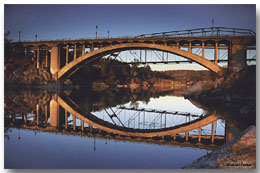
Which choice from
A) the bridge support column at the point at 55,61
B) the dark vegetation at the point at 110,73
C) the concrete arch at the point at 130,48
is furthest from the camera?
the dark vegetation at the point at 110,73

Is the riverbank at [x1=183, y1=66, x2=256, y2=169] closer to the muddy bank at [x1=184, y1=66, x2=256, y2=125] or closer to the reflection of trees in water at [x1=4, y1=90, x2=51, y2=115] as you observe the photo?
the muddy bank at [x1=184, y1=66, x2=256, y2=125]

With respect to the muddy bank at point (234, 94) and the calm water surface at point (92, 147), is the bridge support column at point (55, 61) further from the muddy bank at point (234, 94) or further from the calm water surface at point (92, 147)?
the calm water surface at point (92, 147)

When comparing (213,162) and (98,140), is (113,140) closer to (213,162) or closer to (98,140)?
(98,140)

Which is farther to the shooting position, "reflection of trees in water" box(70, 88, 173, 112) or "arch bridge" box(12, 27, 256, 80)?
"arch bridge" box(12, 27, 256, 80)

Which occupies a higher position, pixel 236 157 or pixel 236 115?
pixel 236 115

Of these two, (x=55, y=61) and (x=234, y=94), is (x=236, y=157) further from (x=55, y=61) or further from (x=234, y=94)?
(x=55, y=61)

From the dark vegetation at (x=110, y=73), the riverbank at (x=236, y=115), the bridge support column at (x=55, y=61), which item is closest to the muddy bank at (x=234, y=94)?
the riverbank at (x=236, y=115)

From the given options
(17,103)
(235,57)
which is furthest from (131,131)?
(235,57)

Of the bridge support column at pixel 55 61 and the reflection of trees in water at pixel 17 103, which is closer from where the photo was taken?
the reflection of trees in water at pixel 17 103

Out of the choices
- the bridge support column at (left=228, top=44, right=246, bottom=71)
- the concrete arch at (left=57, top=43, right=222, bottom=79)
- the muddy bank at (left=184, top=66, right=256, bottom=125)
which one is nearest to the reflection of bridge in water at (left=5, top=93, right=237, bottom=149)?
the muddy bank at (left=184, top=66, right=256, bottom=125)
